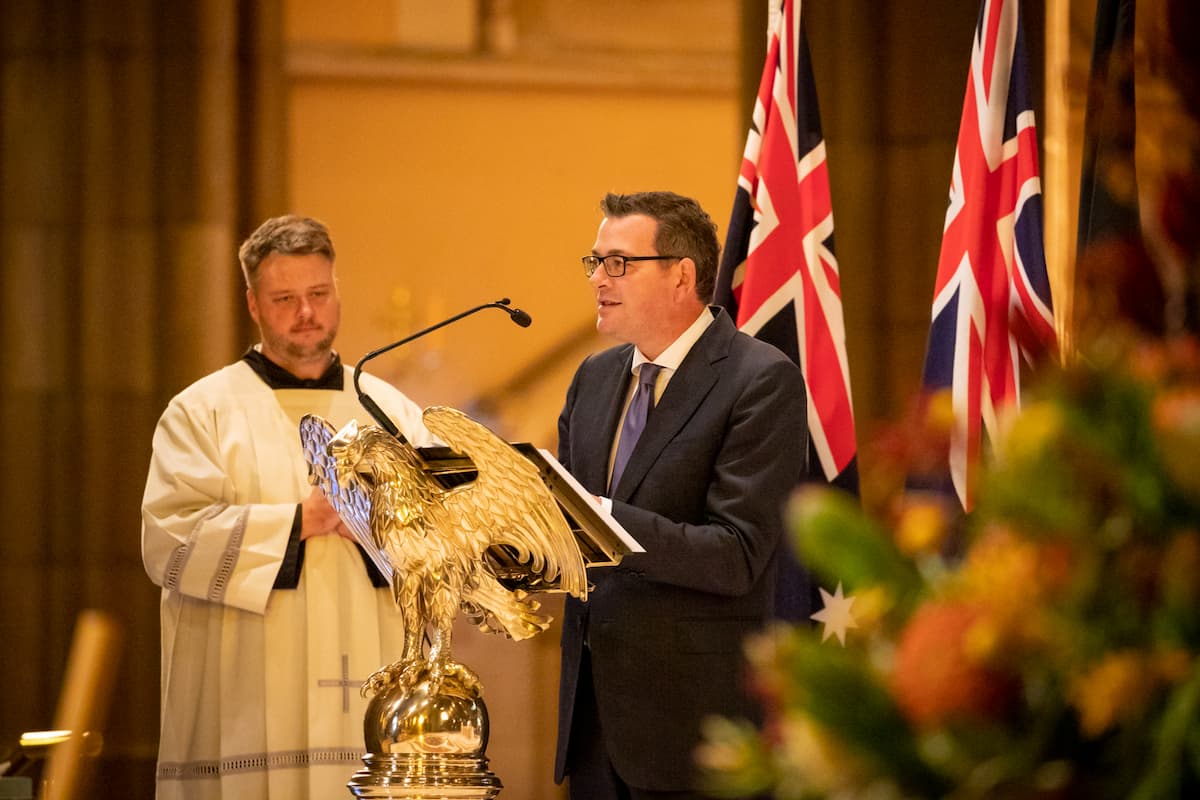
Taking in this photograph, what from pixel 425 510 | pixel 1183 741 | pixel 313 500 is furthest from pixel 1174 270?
pixel 313 500

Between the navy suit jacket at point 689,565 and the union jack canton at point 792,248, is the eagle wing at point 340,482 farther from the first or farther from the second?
the union jack canton at point 792,248

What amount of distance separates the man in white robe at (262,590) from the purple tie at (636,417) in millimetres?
858

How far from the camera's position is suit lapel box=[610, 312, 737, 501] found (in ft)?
10.8

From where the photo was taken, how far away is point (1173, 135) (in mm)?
1169

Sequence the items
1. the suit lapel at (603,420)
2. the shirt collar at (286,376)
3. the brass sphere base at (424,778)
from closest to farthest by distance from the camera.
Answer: the brass sphere base at (424,778)
the suit lapel at (603,420)
the shirt collar at (286,376)

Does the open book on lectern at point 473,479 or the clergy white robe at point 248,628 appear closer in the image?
the open book on lectern at point 473,479

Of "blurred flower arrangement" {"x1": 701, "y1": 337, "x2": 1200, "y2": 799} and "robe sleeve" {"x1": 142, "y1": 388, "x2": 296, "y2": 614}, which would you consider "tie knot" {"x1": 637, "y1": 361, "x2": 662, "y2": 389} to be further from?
"blurred flower arrangement" {"x1": 701, "y1": 337, "x2": 1200, "y2": 799}

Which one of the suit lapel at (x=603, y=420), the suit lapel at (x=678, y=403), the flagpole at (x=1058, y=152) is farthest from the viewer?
the flagpole at (x=1058, y=152)

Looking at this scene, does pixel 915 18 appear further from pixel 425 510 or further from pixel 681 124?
pixel 425 510

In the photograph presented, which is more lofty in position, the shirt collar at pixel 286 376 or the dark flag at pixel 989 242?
the dark flag at pixel 989 242

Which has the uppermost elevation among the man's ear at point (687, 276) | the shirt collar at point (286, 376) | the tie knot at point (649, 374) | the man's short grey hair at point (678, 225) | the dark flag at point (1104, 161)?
the dark flag at point (1104, 161)

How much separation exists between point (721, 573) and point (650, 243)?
76 centimetres

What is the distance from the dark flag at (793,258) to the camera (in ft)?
14.7

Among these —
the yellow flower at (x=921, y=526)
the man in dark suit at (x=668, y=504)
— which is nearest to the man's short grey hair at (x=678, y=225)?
the man in dark suit at (x=668, y=504)
